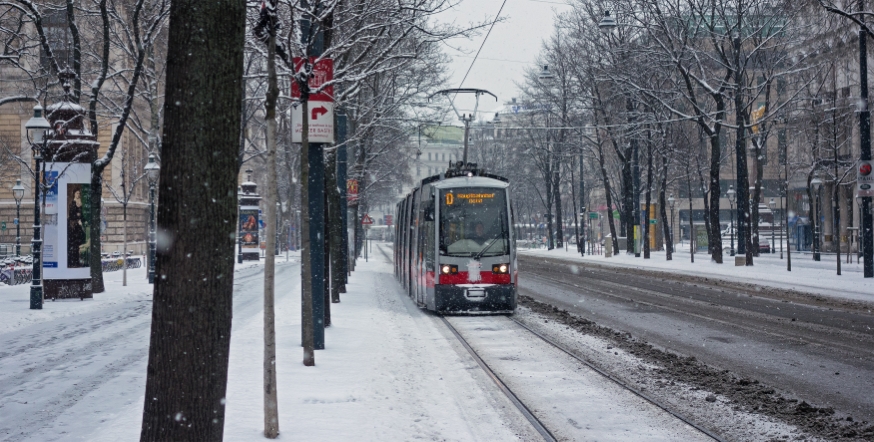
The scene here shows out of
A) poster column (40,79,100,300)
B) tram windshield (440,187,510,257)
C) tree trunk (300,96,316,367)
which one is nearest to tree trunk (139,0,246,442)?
tree trunk (300,96,316,367)

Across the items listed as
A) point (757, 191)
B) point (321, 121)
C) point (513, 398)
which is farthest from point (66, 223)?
point (757, 191)

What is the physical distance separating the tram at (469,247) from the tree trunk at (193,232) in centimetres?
1391

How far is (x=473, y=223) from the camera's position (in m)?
19.2

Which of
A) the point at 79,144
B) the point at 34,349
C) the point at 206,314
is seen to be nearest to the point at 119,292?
the point at 79,144

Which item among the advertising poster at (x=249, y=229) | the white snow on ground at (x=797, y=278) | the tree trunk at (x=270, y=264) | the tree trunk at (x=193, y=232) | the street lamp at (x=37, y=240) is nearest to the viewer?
the tree trunk at (x=193, y=232)

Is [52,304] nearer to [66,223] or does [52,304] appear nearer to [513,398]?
[66,223]

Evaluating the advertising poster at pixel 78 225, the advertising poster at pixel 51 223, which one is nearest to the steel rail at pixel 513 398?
the advertising poster at pixel 78 225

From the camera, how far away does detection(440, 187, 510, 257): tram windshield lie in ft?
62.3

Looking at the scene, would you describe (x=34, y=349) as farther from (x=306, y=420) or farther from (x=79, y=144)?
(x=79, y=144)

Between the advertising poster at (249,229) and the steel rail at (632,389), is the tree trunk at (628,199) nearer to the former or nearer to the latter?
the advertising poster at (249,229)

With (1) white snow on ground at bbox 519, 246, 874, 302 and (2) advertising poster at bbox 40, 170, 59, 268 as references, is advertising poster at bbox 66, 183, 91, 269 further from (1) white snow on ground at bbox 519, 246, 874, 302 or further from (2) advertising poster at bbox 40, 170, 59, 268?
(1) white snow on ground at bbox 519, 246, 874, 302

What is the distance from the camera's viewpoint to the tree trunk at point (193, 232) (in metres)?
4.83

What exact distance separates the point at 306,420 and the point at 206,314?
131 inches

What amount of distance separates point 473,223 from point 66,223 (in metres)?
11.0
